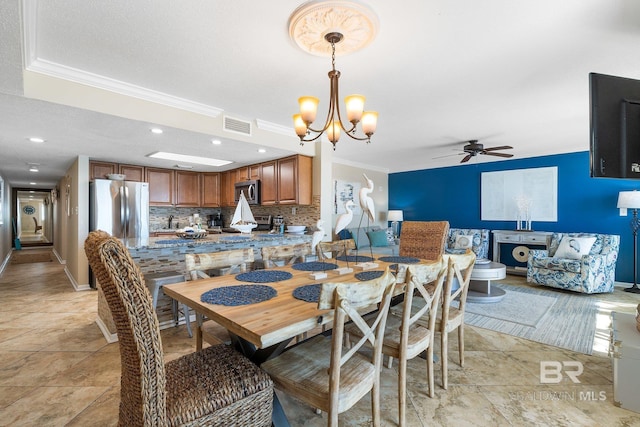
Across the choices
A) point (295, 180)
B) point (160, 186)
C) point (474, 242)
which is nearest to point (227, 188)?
point (160, 186)

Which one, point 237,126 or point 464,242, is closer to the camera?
point 237,126

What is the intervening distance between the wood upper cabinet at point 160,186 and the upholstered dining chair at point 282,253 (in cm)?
367

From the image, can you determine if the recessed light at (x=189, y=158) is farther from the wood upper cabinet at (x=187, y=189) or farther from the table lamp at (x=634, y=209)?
the table lamp at (x=634, y=209)

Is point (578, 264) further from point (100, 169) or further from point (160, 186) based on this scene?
point (100, 169)

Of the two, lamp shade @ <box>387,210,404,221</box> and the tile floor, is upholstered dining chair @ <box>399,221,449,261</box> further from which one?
lamp shade @ <box>387,210,404,221</box>

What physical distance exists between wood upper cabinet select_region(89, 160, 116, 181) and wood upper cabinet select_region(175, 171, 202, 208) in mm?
1034

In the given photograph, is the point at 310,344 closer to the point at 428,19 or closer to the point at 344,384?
the point at 344,384

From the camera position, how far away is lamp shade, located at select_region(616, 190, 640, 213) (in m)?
4.15

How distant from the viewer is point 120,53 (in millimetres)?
1979

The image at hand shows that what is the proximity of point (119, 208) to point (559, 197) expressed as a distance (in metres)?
7.38

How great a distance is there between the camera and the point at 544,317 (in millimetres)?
3232

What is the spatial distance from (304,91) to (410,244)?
1892 mm

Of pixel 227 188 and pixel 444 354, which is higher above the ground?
pixel 227 188

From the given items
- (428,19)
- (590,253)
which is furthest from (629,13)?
(590,253)
